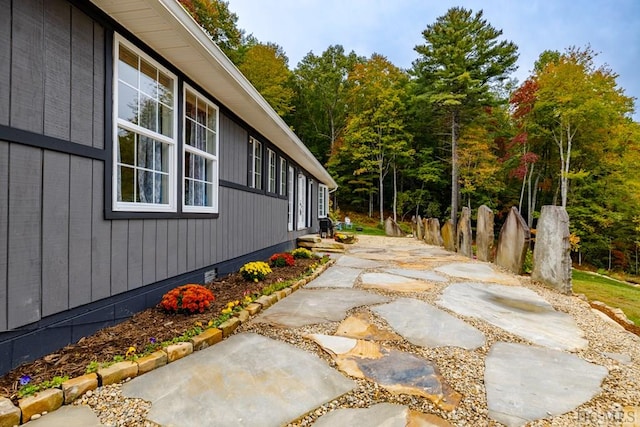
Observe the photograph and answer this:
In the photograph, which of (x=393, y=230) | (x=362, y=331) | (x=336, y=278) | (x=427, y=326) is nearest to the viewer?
(x=362, y=331)

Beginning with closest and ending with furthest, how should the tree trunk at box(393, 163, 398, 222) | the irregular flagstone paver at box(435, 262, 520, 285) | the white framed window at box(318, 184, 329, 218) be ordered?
the irregular flagstone paver at box(435, 262, 520, 285)
the white framed window at box(318, 184, 329, 218)
the tree trunk at box(393, 163, 398, 222)

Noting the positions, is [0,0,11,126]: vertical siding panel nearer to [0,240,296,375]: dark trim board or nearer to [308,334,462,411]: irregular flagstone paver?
[0,240,296,375]: dark trim board

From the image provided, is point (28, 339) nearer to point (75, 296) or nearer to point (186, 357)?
point (75, 296)

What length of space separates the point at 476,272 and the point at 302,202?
5.46m

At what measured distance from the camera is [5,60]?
1663mm

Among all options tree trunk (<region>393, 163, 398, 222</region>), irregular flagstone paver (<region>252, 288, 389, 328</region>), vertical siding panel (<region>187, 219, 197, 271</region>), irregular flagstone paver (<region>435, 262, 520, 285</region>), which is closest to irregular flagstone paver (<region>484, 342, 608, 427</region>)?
irregular flagstone paver (<region>252, 288, 389, 328</region>)

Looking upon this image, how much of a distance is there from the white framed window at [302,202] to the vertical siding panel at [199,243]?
508 cm

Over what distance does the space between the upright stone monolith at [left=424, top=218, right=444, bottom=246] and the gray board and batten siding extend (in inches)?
349

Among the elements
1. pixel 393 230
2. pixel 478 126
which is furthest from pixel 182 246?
pixel 478 126

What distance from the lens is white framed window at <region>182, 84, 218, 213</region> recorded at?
337cm

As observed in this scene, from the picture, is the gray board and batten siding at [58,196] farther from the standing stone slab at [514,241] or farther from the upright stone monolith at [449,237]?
the upright stone monolith at [449,237]

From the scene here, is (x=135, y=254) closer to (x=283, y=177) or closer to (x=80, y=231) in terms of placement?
(x=80, y=231)

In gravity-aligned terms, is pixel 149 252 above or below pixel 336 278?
above

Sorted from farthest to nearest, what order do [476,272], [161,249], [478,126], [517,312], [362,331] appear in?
[478,126]
[476,272]
[517,312]
[161,249]
[362,331]
